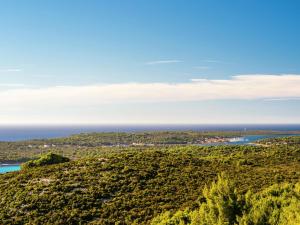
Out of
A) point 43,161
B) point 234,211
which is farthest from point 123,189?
point 43,161

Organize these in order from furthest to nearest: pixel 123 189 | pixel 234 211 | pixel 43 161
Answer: pixel 43 161
pixel 123 189
pixel 234 211

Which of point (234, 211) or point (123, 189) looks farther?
point (123, 189)

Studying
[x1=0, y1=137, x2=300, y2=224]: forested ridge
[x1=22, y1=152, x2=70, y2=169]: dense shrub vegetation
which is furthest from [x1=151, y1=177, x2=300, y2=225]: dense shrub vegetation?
[x1=22, y1=152, x2=70, y2=169]: dense shrub vegetation

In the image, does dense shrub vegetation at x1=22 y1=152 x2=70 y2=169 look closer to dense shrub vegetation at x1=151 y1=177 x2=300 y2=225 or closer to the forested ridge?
the forested ridge

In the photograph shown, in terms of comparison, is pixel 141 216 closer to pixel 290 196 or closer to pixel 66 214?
pixel 66 214

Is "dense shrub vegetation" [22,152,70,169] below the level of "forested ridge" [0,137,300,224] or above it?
above

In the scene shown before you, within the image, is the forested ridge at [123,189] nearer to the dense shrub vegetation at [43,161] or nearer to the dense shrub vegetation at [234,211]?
the dense shrub vegetation at [234,211]

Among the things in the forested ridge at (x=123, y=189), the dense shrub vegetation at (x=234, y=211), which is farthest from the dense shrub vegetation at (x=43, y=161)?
the dense shrub vegetation at (x=234, y=211)

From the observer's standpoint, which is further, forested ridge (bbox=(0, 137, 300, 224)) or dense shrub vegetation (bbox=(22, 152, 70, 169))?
dense shrub vegetation (bbox=(22, 152, 70, 169))

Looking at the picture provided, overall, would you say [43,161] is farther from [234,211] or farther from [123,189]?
[234,211]
